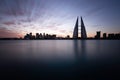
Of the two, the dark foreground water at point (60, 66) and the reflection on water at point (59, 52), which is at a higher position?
the dark foreground water at point (60, 66)

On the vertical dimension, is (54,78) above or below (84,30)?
below

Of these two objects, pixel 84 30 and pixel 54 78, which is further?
pixel 84 30

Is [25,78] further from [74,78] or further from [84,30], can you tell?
[84,30]

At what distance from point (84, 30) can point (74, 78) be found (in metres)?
114

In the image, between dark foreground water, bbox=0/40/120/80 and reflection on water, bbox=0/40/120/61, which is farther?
reflection on water, bbox=0/40/120/61

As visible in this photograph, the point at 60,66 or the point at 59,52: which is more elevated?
the point at 60,66

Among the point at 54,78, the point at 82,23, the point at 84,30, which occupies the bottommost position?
the point at 54,78

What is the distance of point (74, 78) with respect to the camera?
7473 mm

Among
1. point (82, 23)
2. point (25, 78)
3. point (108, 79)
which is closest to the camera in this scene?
point (108, 79)

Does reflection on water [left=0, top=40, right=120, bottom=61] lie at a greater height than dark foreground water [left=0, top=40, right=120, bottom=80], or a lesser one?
lesser

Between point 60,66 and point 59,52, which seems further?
point 59,52

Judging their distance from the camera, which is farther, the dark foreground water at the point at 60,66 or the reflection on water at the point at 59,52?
the reflection on water at the point at 59,52

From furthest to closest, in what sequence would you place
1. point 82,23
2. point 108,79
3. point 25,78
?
point 82,23 → point 25,78 → point 108,79

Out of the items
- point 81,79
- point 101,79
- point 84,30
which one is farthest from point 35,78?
point 84,30
